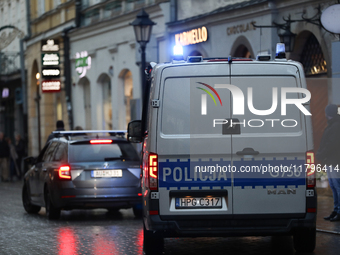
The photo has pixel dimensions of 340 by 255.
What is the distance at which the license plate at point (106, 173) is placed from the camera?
13227 mm

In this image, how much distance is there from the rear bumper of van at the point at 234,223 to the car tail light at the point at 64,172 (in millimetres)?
5288

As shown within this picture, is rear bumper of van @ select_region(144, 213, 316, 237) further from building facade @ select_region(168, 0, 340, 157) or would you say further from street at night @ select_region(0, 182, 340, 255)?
building facade @ select_region(168, 0, 340, 157)

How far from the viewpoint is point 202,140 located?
8008 millimetres

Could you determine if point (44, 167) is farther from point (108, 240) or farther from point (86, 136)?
point (108, 240)

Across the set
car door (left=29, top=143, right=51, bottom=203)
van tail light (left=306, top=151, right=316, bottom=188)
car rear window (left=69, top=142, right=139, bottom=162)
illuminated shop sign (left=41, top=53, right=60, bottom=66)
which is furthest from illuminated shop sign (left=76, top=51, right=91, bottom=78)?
van tail light (left=306, top=151, right=316, bottom=188)

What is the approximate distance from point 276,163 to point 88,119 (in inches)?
980

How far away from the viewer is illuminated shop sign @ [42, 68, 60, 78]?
3303cm

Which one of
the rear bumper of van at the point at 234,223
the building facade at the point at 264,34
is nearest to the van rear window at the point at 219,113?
the rear bumper of van at the point at 234,223

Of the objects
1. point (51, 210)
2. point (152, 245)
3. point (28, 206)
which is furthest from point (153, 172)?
point (28, 206)

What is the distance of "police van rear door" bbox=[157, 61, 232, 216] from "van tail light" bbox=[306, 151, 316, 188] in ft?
2.67

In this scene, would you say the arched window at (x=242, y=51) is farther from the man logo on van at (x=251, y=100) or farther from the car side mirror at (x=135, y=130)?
the man logo on van at (x=251, y=100)

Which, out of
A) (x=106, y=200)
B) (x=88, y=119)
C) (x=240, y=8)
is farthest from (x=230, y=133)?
(x=88, y=119)

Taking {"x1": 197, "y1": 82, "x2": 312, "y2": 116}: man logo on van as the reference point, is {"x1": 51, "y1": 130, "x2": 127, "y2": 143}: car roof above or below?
below

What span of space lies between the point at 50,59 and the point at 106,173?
68.8 ft
